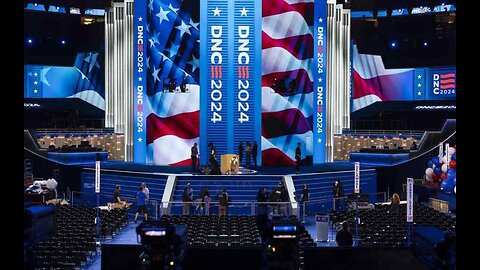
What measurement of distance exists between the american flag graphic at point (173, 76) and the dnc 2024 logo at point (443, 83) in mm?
14621

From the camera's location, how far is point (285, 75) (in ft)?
117

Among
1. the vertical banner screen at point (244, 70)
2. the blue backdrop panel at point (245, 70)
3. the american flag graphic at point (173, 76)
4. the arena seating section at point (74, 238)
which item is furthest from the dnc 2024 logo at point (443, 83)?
the arena seating section at point (74, 238)

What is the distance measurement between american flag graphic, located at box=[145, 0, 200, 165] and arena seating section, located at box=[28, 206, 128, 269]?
36.2ft

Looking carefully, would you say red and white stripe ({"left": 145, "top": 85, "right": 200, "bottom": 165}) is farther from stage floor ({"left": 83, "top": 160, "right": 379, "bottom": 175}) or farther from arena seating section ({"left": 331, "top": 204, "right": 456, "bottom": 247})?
arena seating section ({"left": 331, "top": 204, "right": 456, "bottom": 247})

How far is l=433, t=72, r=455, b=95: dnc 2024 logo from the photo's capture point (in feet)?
137

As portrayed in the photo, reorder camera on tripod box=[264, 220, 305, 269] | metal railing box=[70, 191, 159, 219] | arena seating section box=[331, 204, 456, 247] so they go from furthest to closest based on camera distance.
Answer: metal railing box=[70, 191, 159, 219] → arena seating section box=[331, 204, 456, 247] → camera on tripod box=[264, 220, 305, 269]

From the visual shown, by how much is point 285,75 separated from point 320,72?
2058mm

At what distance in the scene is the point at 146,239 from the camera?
955cm

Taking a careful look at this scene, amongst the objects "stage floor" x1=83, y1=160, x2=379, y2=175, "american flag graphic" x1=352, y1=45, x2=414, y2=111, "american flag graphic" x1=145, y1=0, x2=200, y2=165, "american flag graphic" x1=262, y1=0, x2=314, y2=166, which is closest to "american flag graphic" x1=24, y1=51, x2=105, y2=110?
"stage floor" x1=83, y1=160, x2=379, y2=175

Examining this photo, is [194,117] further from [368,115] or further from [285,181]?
[368,115]

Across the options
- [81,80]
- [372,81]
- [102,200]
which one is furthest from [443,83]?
[81,80]

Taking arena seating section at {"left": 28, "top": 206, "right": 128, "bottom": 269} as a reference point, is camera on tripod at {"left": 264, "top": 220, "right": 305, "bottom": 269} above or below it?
above

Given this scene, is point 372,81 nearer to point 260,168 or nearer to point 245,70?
point 245,70

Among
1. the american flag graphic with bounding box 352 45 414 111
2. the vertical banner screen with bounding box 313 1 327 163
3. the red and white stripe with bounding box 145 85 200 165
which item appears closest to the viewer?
the red and white stripe with bounding box 145 85 200 165
